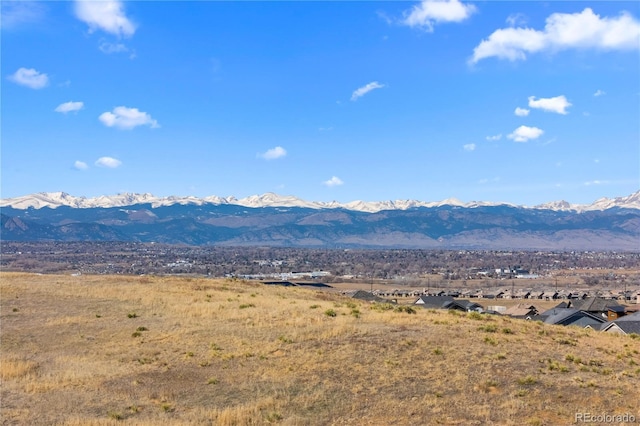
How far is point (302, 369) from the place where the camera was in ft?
74.7

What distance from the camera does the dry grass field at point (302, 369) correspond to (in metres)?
18.1

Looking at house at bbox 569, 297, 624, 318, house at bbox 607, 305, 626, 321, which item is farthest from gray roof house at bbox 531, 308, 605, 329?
house at bbox 607, 305, 626, 321

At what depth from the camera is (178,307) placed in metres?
38.1

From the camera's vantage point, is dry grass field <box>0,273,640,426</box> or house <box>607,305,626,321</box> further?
house <box>607,305,626,321</box>

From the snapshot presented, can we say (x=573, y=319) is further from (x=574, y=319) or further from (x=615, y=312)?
(x=615, y=312)

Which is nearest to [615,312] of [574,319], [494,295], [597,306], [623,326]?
[597,306]

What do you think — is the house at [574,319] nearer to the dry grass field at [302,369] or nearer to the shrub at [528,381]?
the dry grass field at [302,369]

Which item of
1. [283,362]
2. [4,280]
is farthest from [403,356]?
[4,280]

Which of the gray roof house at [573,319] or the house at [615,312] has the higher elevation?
the gray roof house at [573,319]

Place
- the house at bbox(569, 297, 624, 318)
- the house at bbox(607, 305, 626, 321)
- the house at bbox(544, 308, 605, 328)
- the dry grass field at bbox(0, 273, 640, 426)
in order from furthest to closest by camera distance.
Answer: the house at bbox(569, 297, 624, 318)
the house at bbox(607, 305, 626, 321)
the house at bbox(544, 308, 605, 328)
the dry grass field at bbox(0, 273, 640, 426)

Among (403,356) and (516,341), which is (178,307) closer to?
(403,356)

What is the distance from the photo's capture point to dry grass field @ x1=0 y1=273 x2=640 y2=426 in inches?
711

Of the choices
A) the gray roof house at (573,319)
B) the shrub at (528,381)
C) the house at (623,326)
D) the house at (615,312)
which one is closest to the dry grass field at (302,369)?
the shrub at (528,381)

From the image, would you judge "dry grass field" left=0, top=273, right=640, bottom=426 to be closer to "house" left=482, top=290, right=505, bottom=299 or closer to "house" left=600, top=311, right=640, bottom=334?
"house" left=600, top=311, right=640, bottom=334
